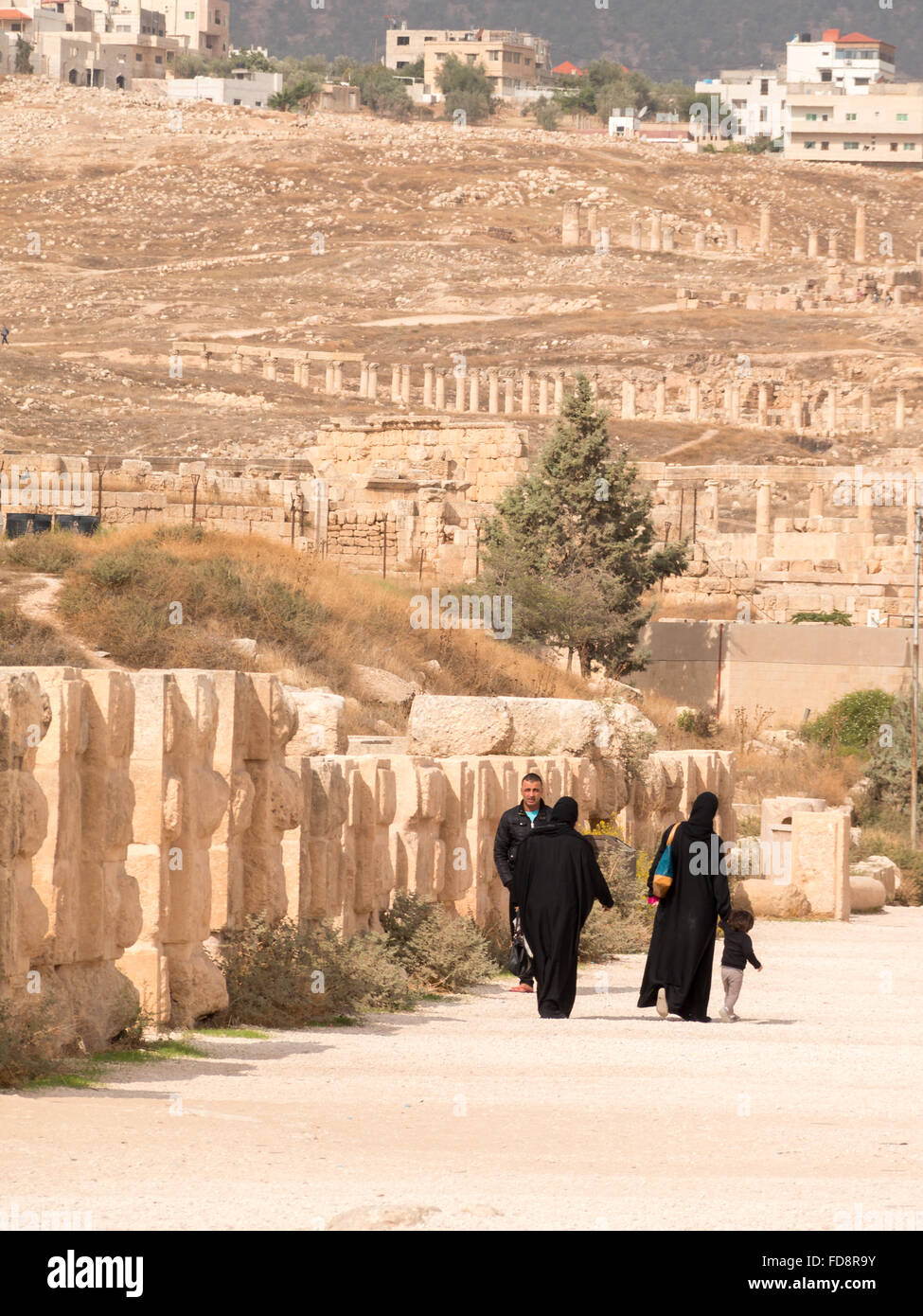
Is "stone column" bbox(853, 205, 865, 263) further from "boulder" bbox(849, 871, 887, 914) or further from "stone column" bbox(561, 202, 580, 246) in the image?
"boulder" bbox(849, 871, 887, 914)

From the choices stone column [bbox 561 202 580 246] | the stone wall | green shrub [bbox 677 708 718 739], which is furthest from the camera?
stone column [bbox 561 202 580 246]

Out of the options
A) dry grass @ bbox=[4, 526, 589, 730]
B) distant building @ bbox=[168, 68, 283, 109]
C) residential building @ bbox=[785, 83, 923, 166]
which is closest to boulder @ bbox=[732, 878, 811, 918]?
dry grass @ bbox=[4, 526, 589, 730]

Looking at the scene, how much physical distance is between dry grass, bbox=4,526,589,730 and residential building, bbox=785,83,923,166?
393 ft

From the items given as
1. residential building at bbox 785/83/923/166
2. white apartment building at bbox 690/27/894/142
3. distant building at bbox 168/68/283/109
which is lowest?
residential building at bbox 785/83/923/166

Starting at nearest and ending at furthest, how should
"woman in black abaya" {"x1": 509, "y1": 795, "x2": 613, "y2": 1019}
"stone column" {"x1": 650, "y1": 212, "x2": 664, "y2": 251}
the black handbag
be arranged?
"woman in black abaya" {"x1": 509, "y1": 795, "x2": 613, "y2": 1019} → the black handbag → "stone column" {"x1": 650, "y1": 212, "x2": 664, "y2": 251}

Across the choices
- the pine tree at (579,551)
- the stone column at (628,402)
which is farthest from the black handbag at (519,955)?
the stone column at (628,402)

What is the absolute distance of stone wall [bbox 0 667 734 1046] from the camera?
232 inches

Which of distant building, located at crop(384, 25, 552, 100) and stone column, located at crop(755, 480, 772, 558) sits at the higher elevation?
distant building, located at crop(384, 25, 552, 100)

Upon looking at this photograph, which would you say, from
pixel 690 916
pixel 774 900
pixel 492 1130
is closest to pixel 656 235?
pixel 774 900

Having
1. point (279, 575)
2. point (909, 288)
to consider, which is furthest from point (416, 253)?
point (279, 575)

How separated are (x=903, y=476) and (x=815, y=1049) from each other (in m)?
38.4

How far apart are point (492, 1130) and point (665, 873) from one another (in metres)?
3.31

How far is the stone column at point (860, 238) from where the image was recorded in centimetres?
9988
